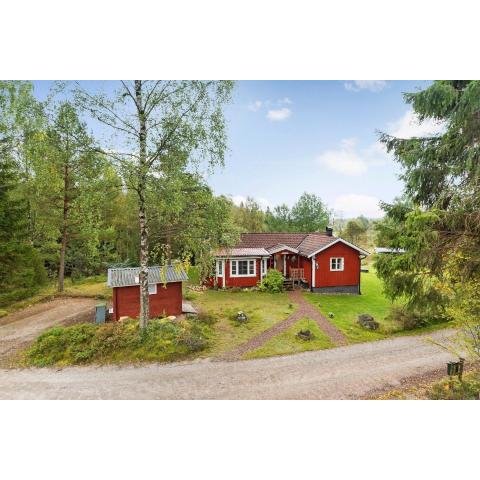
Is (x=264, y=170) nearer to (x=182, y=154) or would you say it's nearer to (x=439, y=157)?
(x=182, y=154)

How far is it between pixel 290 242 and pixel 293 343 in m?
2.39

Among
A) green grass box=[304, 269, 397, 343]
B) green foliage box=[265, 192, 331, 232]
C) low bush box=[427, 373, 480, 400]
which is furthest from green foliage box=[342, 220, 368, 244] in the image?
low bush box=[427, 373, 480, 400]

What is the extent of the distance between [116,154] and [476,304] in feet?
15.0

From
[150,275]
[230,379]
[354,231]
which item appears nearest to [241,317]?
[230,379]

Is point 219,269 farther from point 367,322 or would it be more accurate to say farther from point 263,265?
point 367,322

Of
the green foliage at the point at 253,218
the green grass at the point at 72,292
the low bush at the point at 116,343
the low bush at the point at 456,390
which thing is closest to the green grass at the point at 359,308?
the low bush at the point at 456,390

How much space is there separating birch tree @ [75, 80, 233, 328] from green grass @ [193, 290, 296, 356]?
102 cm

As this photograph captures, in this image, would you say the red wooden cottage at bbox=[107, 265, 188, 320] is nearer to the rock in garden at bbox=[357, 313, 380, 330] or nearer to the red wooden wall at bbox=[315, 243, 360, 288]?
the red wooden wall at bbox=[315, 243, 360, 288]

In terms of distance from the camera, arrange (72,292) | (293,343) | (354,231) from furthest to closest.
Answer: (354,231) → (293,343) → (72,292)

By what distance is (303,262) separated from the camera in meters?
4.57

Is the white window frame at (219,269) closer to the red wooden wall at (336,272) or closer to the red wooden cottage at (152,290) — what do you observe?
the red wooden cottage at (152,290)

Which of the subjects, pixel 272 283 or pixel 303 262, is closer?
pixel 272 283
